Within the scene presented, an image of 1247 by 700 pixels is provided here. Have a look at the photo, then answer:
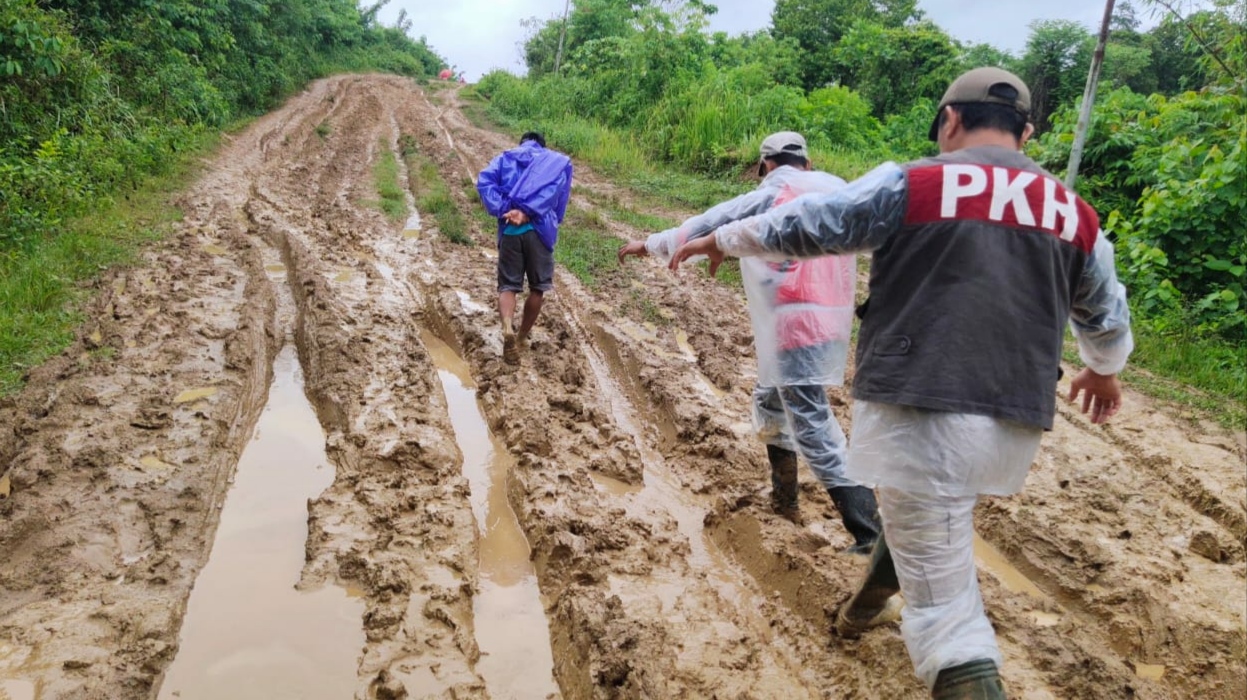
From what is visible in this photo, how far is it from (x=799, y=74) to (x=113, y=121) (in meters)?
15.3

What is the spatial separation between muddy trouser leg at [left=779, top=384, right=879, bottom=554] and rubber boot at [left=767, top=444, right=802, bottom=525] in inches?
14.2

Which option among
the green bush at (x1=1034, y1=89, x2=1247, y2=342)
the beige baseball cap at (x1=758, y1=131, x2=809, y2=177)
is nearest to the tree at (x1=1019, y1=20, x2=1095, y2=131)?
the green bush at (x1=1034, y1=89, x2=1247, y2=342)

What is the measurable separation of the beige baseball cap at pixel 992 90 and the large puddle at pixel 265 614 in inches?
101

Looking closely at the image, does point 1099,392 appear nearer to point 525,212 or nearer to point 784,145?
point 784,145

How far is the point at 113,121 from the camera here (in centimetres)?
1025

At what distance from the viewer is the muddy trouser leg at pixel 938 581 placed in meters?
1.97

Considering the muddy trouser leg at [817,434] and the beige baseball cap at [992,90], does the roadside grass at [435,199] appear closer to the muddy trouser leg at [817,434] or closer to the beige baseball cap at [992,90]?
the muddy trouser leg at [817,434]

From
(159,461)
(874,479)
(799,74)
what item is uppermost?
(799,74)

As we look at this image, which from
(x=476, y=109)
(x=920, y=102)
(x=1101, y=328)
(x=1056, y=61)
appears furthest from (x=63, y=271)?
(x=1056, y=61)

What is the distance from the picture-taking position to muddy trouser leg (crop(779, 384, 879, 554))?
10.1 ft

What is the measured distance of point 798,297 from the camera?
3.03 meters

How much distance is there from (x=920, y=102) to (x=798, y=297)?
52.6ft

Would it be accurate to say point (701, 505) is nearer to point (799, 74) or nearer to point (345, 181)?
point (345, 181)

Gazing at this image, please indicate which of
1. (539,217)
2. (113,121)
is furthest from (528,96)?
(539,217)
